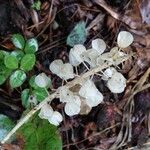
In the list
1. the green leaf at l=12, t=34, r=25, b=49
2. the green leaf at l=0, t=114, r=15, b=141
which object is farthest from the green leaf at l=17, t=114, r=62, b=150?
the green leaf at l=12, t=34, r=25, b=49

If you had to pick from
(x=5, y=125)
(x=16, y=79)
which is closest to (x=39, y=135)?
(x=5, y=125)

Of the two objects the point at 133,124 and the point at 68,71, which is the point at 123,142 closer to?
Result: the point at 133,124

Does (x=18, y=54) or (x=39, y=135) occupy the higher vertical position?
(x=18, y=54)

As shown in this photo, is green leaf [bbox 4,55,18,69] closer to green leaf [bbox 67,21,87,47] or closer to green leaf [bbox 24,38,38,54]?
green leaf [bbox 24,38,38,54]

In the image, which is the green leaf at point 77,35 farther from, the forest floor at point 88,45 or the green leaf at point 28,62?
the green leaf at point 28,62

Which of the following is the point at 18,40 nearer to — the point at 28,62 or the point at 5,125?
the point at 28,62

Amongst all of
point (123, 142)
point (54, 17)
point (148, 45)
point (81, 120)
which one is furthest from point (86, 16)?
point (123, 142)
